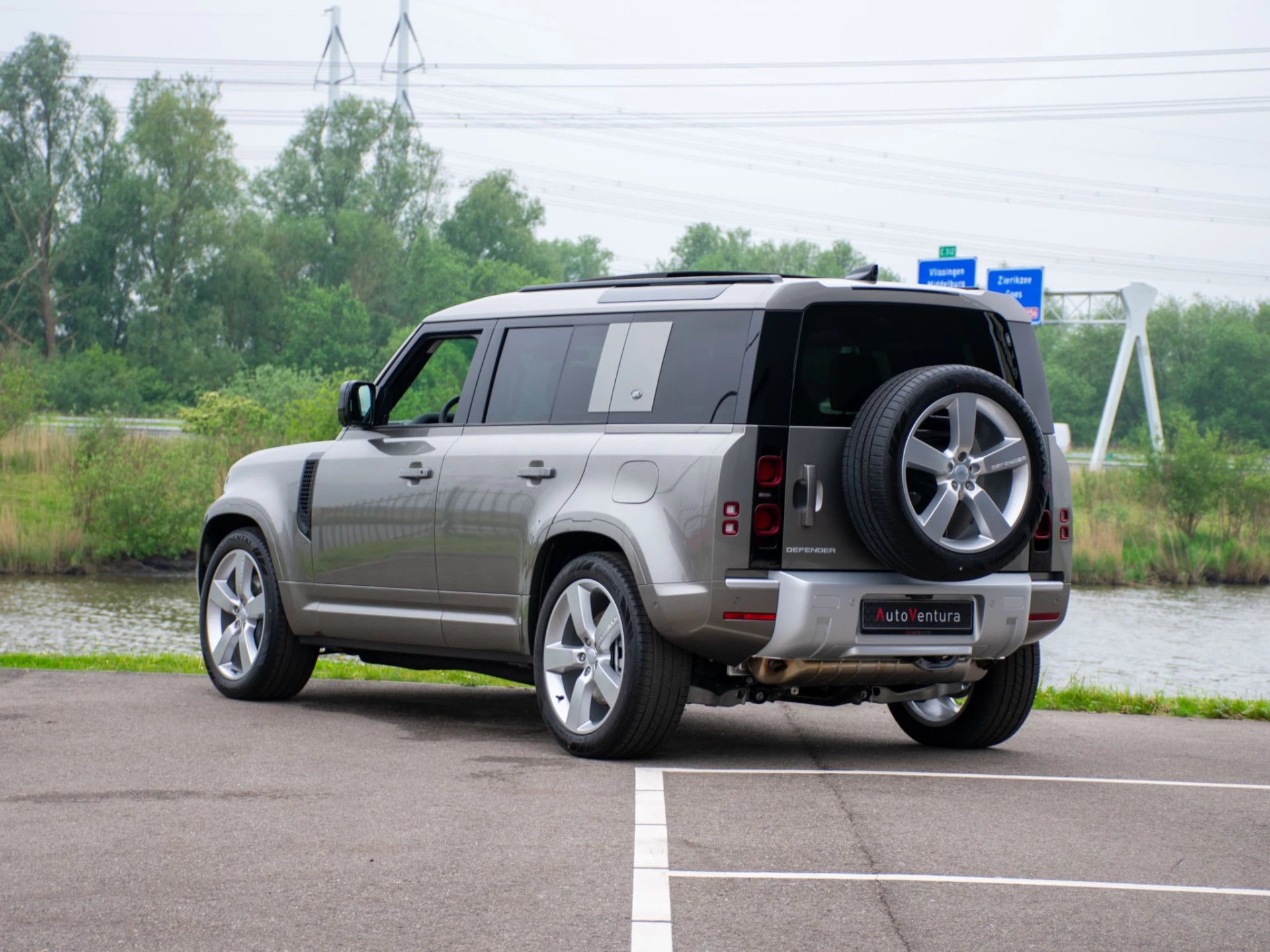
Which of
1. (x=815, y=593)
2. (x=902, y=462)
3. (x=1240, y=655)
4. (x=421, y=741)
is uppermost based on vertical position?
(x=902, y=462)

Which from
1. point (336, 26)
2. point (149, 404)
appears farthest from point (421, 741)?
point (336, 26)

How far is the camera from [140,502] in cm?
2955

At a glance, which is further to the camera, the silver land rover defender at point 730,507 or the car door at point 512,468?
the car door at point 512,468

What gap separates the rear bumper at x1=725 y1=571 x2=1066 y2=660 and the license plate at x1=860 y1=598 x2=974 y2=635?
Answer: 23 mm

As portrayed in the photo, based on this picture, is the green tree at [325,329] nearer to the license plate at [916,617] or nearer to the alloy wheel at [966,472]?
the license plate at [916,617]

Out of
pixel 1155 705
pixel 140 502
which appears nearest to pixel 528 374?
pixel 1155 705

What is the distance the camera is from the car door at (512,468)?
7.79 metres

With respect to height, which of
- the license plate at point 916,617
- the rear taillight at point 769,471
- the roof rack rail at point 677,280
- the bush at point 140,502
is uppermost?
the roof rack rail at point 677,280

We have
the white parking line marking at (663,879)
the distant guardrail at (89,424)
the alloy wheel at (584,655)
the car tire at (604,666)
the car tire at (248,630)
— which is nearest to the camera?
the white parking line marking at (663,879)

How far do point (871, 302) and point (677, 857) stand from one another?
2959 millimetres

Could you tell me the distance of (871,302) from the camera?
7.36m

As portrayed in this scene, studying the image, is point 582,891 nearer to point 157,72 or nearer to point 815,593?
point 815,593

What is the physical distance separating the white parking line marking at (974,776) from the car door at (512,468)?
1.30 metres

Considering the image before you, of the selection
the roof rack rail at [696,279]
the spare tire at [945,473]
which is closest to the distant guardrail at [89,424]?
the roof rack rail at [696,279]
